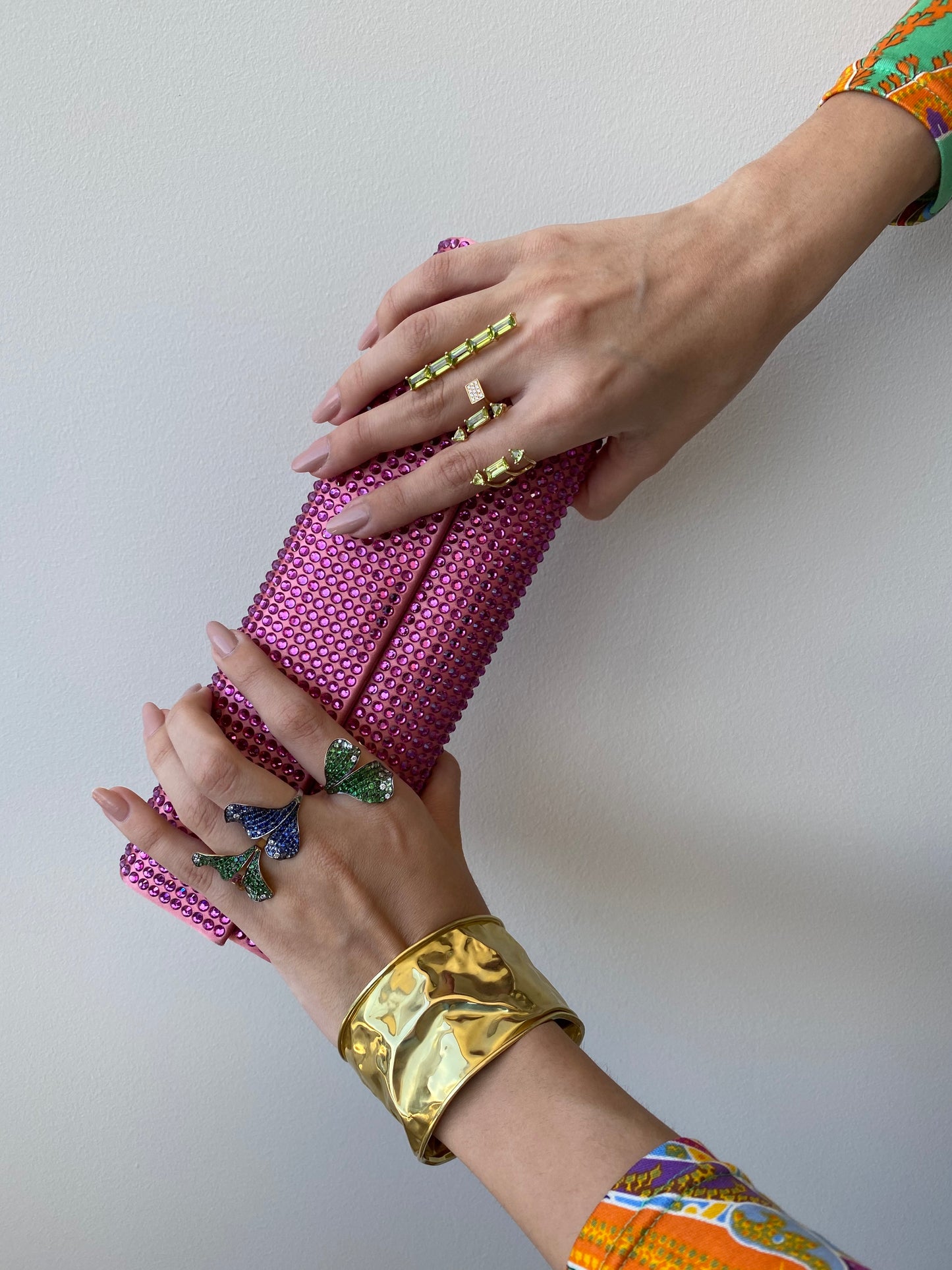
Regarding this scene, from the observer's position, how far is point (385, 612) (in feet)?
1.87

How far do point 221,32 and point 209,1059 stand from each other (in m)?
0.83

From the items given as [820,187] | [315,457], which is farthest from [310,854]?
[820,187]

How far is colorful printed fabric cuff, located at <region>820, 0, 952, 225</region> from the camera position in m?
0.61

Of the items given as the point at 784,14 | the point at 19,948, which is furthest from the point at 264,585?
the point at 784,14

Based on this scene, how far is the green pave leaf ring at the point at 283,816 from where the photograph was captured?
1.81 feet

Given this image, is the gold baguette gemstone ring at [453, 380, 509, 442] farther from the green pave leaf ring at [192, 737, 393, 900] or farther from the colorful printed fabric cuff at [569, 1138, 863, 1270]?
the colorful printed fabric cuff at [569, 1138, 863, 1270]

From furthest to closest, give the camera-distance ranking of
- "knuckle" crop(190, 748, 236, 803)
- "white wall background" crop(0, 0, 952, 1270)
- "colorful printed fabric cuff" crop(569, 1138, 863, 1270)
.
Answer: "white wall background" crop(0, 0, 952, 1270) → "knuckle" crop(190, 748, 236, 803) → "colorful printed fabric cuff" crop(569, 1138, 863, 1270)

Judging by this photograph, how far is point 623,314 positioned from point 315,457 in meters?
0.21

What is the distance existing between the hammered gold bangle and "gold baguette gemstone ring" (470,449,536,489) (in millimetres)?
265

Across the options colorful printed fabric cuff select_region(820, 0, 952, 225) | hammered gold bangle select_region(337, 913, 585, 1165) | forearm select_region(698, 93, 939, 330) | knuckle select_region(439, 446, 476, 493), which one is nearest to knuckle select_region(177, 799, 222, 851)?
hammered gold bangle select_region(337, 913, 585, 1165)

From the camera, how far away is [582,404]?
564 millimetres

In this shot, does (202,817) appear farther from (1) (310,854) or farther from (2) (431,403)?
(2) (431,403)

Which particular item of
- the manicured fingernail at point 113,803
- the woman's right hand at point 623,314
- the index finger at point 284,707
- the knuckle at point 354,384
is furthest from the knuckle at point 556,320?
the manicured fingernail at point 113,803

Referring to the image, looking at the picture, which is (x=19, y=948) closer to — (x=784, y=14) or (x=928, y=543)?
(x=928, y=543)
